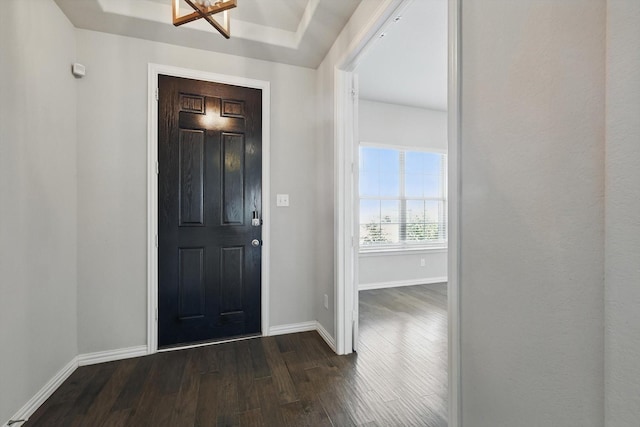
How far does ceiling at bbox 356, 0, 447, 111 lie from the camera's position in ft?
7.45

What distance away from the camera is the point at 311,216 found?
9.17 feet

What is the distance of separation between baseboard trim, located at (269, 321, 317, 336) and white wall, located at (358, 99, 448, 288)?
1601 mm

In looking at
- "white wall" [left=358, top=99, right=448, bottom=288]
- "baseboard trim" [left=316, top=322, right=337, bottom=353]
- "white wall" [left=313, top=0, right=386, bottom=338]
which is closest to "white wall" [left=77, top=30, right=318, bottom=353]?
"white wall" [left=313, top=0, right=386, bottom=338]

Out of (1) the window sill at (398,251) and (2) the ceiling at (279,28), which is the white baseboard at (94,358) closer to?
(1) the window sill at (398,251)

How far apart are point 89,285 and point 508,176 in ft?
9.28

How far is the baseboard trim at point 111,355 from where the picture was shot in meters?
2.11

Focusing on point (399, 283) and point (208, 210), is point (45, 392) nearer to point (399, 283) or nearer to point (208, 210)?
point (208, 210)

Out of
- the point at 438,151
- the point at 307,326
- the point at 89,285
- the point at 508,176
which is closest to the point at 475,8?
the point at 508,176

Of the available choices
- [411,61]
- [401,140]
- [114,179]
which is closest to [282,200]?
[114,179]

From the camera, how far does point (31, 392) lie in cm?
162

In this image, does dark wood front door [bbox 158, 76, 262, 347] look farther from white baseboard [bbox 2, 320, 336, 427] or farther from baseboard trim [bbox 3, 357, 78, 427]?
baseboard trim [bbox 3, 357, 78, 427]

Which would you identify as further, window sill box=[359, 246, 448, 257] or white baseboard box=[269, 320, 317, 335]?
window sill box=[359, 246, 448, 257]

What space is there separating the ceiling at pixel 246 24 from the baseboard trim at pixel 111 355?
255 centimetres

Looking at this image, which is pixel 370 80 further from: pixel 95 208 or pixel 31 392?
pixel 31 392
